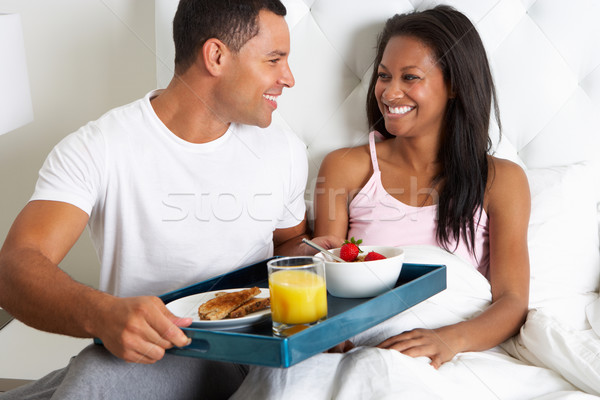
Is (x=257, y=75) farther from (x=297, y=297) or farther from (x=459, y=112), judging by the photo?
(x=297, y=297)

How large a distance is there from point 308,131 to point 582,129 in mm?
777

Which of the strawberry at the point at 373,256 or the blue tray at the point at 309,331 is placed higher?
the strawberry at the point at 373,256

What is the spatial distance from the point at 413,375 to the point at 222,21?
0.92m

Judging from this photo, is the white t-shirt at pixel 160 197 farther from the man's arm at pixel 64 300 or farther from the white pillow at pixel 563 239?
the white pillow at pixel 563 239

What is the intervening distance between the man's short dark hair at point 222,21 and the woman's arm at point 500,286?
715mm

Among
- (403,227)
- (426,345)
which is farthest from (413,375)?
(403,227)

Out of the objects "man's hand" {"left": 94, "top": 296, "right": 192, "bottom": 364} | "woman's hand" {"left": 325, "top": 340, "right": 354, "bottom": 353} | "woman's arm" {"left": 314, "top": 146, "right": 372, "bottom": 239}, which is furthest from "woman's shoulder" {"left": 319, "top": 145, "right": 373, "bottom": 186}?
"man's hand" {"left": 94, "top": 296, "right": 192, "bottom": 364}

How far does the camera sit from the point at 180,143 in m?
1.44

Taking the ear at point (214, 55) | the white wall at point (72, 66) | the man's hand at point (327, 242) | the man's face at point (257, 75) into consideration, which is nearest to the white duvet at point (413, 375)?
the man's hand at point (327, 242)

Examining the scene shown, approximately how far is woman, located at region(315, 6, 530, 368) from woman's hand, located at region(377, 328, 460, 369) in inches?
9.6

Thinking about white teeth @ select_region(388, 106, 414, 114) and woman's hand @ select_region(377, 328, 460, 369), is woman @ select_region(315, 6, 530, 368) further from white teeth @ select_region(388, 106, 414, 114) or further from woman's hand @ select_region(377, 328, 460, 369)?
woman's hand @ select_region(377, 328, 460, 369)

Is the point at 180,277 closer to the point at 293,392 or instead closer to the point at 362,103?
the point at 293,392

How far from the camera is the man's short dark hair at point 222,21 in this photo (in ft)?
4.75

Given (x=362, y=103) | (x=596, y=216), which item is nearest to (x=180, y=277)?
(x=362, y=103)
